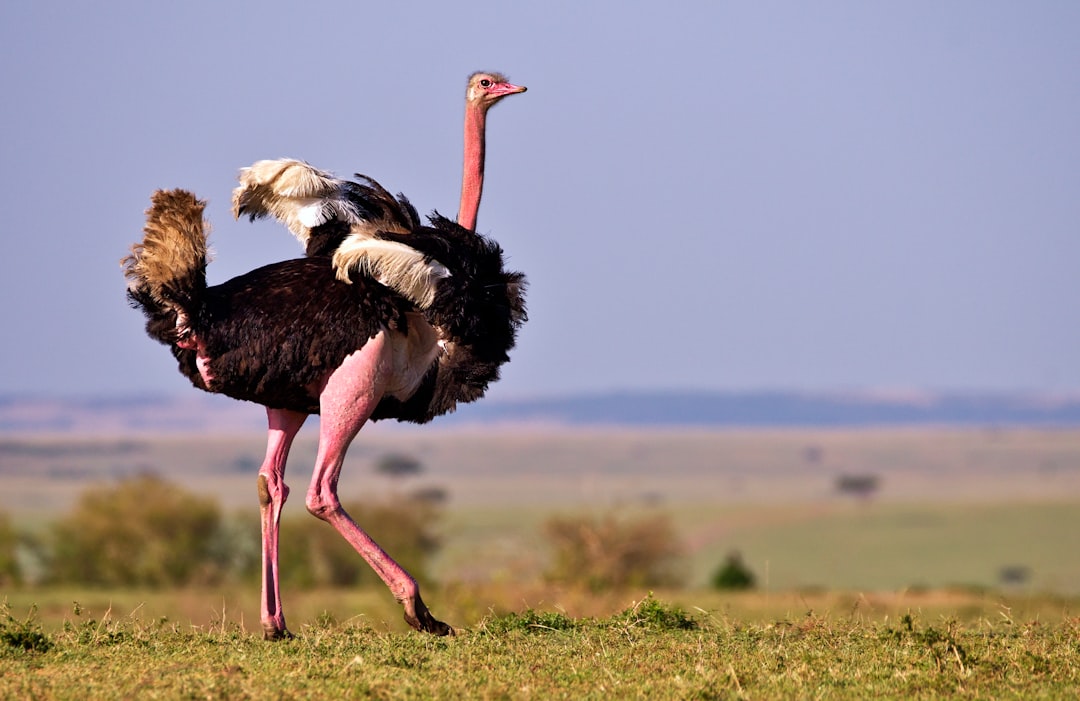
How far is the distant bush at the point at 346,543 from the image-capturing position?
4741 cm

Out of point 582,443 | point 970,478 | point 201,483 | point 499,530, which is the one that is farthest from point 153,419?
point 499,530

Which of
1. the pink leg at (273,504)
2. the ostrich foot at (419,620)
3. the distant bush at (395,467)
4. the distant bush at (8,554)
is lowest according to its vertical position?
the distant bush at (395,467)

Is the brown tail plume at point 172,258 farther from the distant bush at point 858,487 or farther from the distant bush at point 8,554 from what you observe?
the distant bush at point 858,487

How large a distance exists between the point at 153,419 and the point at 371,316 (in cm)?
17770

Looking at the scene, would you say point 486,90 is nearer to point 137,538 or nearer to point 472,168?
point 472,168

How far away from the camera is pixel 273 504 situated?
8680 millimetres

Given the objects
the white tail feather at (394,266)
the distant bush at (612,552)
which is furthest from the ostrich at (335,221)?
the distant bush at (612,552)

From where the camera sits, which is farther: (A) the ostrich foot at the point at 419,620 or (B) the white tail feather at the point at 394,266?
(A) the ostrich foot at the point at 419,620

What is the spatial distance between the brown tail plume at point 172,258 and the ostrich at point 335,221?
2.20ft

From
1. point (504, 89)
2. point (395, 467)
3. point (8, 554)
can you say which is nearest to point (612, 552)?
point (8, 554)

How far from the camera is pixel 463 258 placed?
28.7ft

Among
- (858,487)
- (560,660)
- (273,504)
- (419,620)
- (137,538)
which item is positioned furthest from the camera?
(858,487)

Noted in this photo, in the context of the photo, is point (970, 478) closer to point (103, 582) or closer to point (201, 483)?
point (201, 483)

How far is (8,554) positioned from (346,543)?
9.00m
